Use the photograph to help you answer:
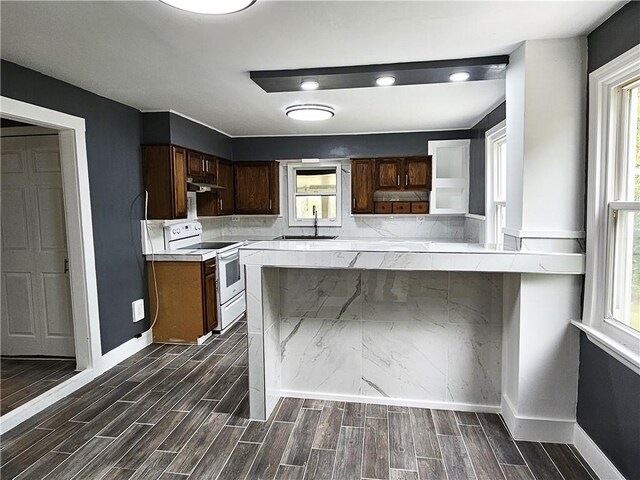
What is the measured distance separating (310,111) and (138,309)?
264 cm

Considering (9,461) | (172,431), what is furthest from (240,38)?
(9,461)

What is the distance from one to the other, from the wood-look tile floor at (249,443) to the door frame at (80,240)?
0.41 meters

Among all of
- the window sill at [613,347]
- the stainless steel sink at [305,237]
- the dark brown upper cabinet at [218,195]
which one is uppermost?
the dark brown upper cabinet at [218,195]

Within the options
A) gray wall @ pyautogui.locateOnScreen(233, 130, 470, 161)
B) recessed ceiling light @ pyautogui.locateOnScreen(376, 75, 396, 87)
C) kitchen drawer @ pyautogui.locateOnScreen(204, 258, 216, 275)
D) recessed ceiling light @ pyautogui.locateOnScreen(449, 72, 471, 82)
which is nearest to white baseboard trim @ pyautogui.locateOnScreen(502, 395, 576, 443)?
recessed ceiling light @ pyautogui.locateOnScreen(449, 72, 471, 82)

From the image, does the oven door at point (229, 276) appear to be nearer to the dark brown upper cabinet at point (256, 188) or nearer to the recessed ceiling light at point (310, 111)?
the dark brown upper cabinet at point (256, 188)

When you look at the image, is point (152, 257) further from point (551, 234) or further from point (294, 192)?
point (551, 234)

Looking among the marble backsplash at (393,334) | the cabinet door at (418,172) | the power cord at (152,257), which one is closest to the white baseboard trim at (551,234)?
the marble backsplash at (393,334)

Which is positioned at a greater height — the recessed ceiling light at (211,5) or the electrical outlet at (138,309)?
the recessed ceiling light at (211,5)

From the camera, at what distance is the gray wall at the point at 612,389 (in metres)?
1.85

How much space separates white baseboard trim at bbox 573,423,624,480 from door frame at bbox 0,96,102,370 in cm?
367

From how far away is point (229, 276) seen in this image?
4.76 meters

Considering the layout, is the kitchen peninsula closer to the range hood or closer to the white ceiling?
the white ceiling

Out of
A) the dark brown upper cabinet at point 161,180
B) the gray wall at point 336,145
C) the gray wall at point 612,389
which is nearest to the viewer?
the gray wall at point 612,389

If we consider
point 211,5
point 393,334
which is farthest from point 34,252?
point 393,334
